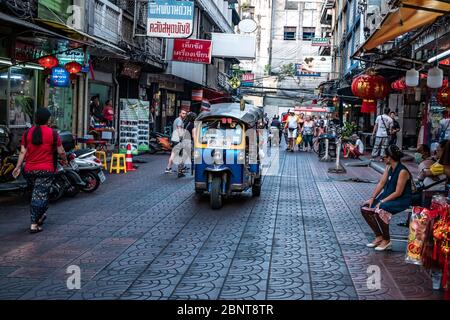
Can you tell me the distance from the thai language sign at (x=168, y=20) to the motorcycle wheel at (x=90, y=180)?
8982 millimetres

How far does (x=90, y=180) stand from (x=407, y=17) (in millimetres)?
7392

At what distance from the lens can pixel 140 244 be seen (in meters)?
8.11

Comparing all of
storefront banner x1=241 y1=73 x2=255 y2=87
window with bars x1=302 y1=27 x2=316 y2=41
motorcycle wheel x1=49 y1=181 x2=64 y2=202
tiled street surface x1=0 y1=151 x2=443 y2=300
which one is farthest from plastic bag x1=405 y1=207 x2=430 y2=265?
window with bars x1=302 y1=27 x2=316 y2=41

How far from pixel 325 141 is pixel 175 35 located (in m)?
8.03

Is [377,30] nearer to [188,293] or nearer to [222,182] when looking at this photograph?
[222,182]

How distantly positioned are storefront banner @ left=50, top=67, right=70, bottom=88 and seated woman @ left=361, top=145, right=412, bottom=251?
10.7 meters

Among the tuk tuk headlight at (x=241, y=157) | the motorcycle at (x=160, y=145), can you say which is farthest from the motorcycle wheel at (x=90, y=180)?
the motorcycle at (x=160, y=145)

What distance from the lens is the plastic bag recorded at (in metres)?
6.69

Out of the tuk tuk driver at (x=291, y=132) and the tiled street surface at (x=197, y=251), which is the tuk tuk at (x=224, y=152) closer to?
the tiled street surface at (x=197, y=251)

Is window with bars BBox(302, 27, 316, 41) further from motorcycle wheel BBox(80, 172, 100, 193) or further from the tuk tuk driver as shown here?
motorcycle wheel BBox(80, 172, 100, 193)

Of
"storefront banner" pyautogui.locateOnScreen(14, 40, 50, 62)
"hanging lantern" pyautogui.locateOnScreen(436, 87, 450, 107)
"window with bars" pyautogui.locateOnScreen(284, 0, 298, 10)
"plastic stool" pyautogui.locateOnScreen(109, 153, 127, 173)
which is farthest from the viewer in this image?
"window with bars" pyautogui.locateOnScreen(284, 0, 298, 10)

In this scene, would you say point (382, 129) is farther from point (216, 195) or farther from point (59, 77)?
point (216, 195)

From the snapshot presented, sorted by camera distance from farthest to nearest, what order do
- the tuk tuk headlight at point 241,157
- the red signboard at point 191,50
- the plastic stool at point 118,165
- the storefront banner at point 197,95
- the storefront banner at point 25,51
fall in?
the storefront banner at point 197,95 < the red signboard at point 191,50 < the plastic stool at point 118,165 < the storefront banner at point 25,51 < the tuk tuk headlight at point 241,157

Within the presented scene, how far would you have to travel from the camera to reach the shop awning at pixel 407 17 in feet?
25.5
